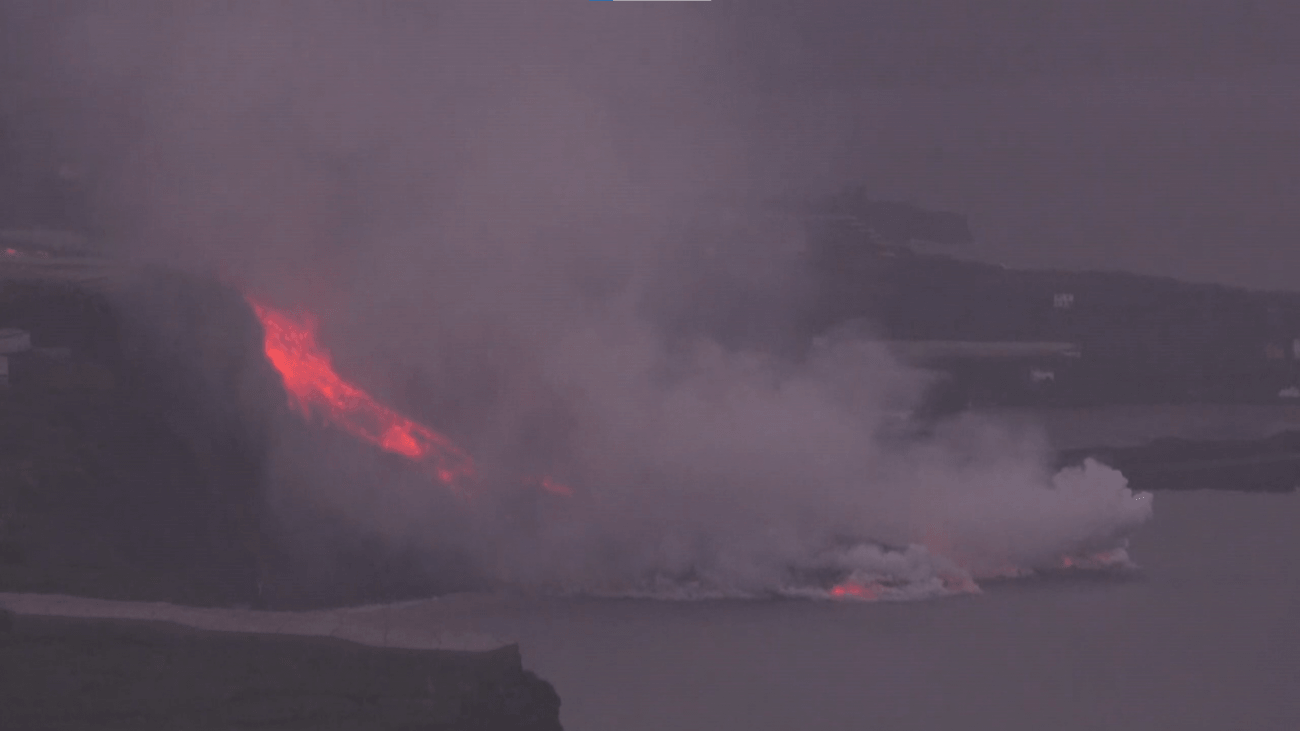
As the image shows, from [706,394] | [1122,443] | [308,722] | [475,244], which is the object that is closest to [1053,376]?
[1122,443]

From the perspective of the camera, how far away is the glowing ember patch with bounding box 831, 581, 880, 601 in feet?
24.8

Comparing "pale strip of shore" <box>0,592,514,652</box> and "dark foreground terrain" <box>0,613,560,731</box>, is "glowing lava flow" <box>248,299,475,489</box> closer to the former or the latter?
"pale strip of shore" <box>0,592,514,652</box>

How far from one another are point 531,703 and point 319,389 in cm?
341

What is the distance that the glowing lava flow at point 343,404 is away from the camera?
7.84 meters

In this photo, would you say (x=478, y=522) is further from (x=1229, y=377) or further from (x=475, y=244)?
(x=1229, y=377)

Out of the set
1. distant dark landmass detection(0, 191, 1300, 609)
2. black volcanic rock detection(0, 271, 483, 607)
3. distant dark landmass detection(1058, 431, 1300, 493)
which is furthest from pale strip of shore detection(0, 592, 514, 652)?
distant dark landmass detection(1058, 431, 1300, 493)

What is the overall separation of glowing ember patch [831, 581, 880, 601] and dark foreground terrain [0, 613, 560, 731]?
2.99 meters

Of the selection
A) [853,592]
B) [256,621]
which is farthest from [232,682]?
[853,592]

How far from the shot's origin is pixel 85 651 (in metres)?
4.75

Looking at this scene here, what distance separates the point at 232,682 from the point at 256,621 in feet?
1.08

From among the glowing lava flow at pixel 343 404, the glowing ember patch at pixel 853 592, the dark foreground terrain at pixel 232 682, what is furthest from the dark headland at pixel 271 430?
the glowing ember patch at pixel 853 592

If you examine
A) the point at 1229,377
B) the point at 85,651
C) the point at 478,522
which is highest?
the point at 1229,377

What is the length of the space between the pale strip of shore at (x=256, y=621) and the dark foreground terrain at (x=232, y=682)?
0.04 meters

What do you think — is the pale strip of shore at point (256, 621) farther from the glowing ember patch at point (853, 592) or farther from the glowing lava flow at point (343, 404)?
the glowing ember patch at point (853, 592)
